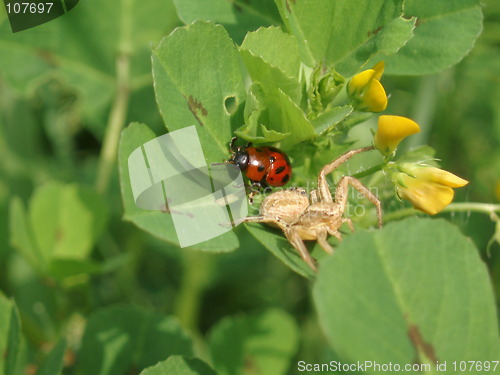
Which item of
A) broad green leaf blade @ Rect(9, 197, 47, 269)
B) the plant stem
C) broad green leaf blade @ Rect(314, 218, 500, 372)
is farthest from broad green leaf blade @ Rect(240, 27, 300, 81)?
the plant stem

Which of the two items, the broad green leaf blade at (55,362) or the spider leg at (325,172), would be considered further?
the broad green leaf blade at (55,362)

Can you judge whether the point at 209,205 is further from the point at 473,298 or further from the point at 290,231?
the point at 473,298

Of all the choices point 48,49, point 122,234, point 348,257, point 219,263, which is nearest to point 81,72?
point 48,49

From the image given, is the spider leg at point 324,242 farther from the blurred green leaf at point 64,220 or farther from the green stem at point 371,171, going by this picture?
the blurred green leaf at point 64,220

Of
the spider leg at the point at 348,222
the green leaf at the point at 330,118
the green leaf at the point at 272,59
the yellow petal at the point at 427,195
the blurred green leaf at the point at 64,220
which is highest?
the green leaf at the point at 272,59

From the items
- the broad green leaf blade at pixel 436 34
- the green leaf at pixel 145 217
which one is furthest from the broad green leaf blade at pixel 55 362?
the broad green leaf blade at pixel 436 34

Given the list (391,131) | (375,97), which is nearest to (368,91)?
(375,97)

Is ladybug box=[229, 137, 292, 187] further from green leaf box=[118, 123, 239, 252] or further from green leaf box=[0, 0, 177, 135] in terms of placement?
green leaf box=[0, 0, 177, 135]
